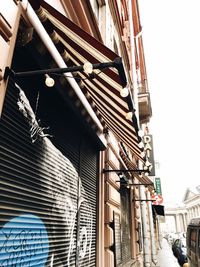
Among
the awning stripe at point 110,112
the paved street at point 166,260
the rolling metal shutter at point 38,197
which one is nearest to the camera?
the rolling metal shutter at point 38,197

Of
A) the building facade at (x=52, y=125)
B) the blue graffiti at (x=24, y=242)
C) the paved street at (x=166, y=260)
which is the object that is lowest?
the paved street at (x=166, y=260)

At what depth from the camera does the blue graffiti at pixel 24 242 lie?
2.13 metres

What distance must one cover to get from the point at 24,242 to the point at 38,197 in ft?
1.70

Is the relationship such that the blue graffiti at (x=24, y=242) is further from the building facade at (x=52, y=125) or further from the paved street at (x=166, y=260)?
the paved street at (x=166, y=260)

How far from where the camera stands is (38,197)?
2840mm

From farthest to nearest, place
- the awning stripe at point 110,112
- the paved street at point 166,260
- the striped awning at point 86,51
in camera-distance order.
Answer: the paved street at point 166,260 → the awning stripe at point 110,112 → the striped awning at point 86,51

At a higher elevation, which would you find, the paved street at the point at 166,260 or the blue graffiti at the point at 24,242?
the blue graffiti at the point at 24,242

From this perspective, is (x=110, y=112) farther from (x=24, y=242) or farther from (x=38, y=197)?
(x=24, y=242)

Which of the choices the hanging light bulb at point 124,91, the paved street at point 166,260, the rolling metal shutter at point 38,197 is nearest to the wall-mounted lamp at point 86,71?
the hanging light bulb at point 124,91

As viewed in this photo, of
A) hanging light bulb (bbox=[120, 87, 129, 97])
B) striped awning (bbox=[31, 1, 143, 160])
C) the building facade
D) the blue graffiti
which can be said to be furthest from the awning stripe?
the blue graffiti

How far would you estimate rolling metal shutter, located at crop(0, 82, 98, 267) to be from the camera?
2.28 meters

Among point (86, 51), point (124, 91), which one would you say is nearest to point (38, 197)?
point (124, 91)

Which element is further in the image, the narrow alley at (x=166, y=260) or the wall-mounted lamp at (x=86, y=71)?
the narrow alley at (x=166, y=260)

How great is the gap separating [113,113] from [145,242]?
20.1 ft
